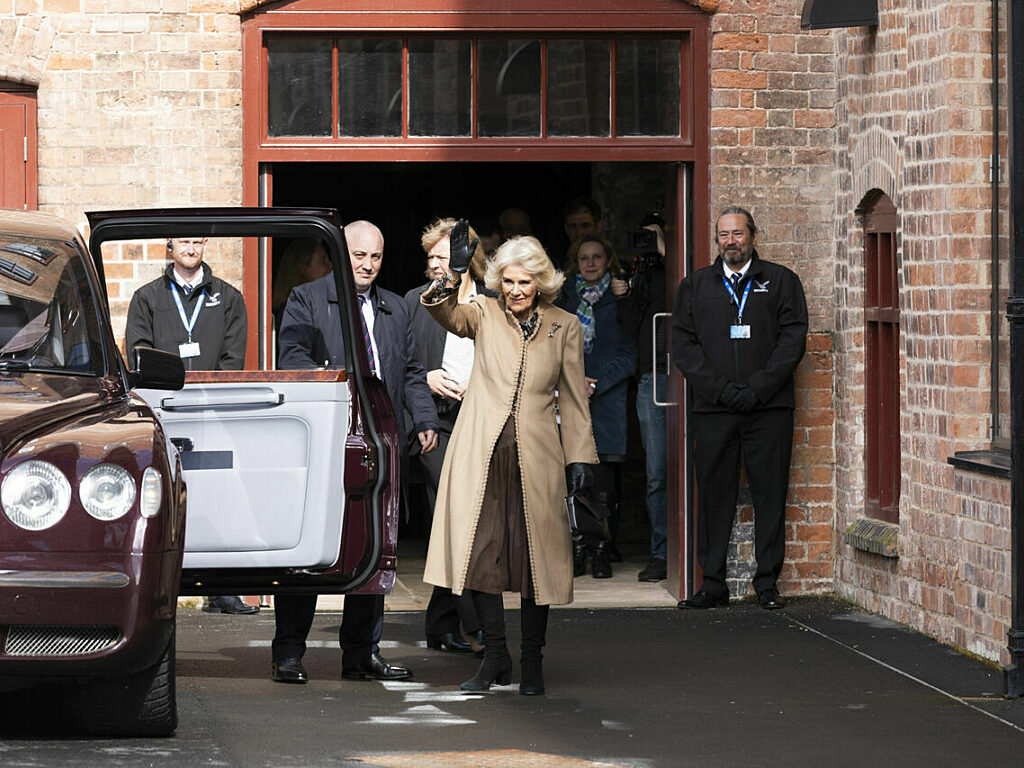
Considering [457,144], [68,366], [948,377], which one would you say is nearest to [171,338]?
[457,144]

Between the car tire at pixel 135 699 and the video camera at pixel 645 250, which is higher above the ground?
the video camera at pixel 645 250

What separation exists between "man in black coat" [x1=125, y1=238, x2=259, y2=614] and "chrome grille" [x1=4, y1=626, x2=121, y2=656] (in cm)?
436

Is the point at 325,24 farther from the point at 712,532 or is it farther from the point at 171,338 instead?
the point at 712,532

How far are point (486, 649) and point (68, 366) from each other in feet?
7.21

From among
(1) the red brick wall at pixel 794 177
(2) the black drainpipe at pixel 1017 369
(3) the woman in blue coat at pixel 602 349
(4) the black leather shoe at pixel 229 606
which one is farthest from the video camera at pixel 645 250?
(2) the black drainpipe at pixel 1017 369

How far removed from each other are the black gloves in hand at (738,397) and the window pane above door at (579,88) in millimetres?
1603

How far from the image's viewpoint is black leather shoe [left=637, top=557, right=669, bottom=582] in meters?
11.8

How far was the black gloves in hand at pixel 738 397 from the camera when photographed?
10555 millimetres

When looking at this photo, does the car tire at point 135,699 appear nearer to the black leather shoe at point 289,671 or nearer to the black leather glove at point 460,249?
the black leather shoe at point 289,671

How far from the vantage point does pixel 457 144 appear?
10.7 meters

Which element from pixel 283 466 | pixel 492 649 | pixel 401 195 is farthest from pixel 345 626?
pixel 401 195

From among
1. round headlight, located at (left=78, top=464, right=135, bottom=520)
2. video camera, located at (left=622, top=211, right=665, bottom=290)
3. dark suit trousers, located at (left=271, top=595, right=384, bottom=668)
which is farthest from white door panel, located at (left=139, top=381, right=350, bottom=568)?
video camera, located at (left=622, top=211, right=665, bottom=290)

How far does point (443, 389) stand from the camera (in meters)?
9.10

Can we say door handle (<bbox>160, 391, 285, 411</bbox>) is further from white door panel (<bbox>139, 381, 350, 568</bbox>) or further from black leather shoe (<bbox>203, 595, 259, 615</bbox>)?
black leather shoe (<bbox>203, 595, 259, 615</bbox>)
